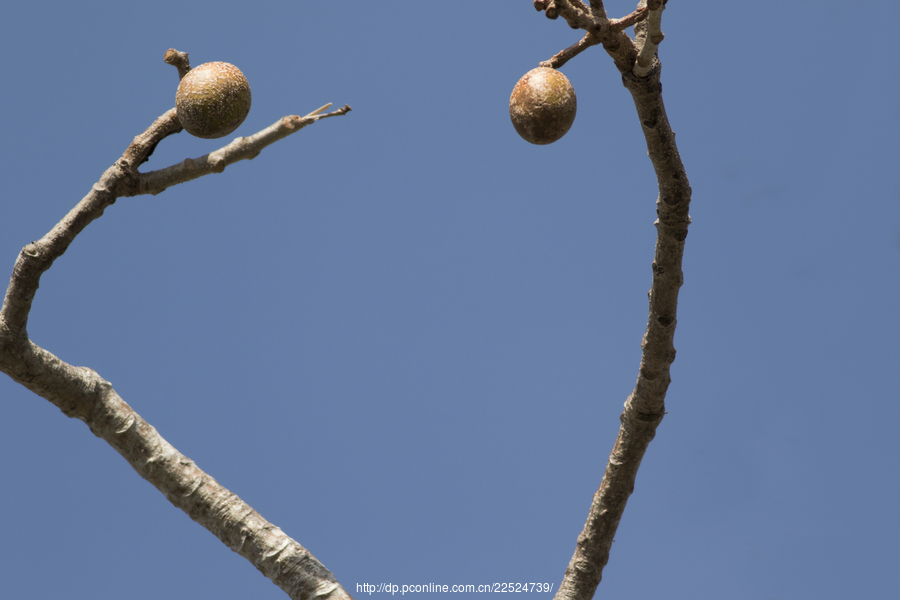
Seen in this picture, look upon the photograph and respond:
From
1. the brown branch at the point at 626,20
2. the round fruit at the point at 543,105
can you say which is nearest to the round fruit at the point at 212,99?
the round fruit at the point at 543,105

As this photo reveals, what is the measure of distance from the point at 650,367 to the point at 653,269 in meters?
0.44

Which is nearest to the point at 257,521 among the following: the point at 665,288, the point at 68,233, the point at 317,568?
the point at 317,568

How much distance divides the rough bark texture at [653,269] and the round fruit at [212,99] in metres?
0.94

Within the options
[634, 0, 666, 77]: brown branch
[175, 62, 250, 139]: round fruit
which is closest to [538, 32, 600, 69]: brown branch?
[634, 0, 666, 77]: brown branch

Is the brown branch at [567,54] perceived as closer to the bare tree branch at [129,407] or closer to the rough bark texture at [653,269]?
the rough bark texture at [653,269]

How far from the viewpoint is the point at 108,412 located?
3111 mm

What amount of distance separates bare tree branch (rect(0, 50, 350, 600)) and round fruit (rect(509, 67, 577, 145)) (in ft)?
2.49

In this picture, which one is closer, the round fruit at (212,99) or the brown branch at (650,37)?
the brown branch at (650,37)

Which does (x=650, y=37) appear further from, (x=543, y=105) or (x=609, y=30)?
(x=543, y=105)

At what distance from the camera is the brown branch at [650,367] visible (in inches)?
108

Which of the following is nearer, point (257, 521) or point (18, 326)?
point (18, 326)

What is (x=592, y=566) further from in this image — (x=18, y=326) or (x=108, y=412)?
(x=18, y=326)

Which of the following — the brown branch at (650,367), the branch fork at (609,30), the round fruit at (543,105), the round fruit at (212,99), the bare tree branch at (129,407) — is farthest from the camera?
the bare tree branch at (129,407)

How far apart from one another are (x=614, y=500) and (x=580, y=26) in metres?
2.11
